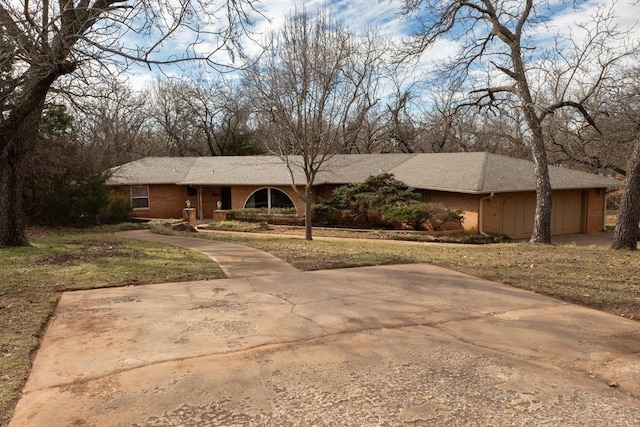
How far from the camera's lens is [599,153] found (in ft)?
80.0

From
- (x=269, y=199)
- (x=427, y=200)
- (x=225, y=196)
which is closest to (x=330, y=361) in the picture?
(x=427, y=200)

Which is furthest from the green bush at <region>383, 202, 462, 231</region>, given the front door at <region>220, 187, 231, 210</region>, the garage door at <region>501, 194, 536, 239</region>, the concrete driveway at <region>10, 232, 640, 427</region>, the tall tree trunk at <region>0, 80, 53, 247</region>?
the tall tree trunk at <region>0, 80, 53, 247</region>

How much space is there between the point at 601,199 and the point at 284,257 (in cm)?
2026

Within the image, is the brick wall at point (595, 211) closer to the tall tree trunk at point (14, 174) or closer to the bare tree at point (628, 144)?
the bare tree at point (628, 144)

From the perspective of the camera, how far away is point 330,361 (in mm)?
3910

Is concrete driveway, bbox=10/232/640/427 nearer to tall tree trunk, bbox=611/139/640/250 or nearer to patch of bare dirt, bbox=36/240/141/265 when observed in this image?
patch of bare dirt, bbox=36/240/141/265

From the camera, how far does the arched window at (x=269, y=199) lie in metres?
25.4

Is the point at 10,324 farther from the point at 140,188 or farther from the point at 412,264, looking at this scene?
the point at 140,188

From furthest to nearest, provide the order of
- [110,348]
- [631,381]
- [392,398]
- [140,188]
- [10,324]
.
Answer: [140,188] → [10,324] → [110,348] → [631,381] → [392,398]

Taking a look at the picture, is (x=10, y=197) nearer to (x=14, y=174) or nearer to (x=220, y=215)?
(x=14, y=174)

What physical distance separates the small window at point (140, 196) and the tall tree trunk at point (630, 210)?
923 inches

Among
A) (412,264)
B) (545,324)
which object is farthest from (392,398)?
(412,264)

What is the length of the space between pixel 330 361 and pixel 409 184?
19616 millimetres

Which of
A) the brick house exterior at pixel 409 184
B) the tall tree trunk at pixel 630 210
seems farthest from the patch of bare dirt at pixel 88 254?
the tall tree trunk at pixel 630 210
